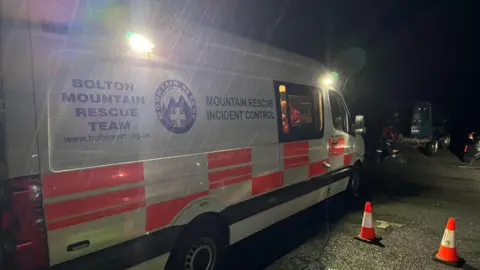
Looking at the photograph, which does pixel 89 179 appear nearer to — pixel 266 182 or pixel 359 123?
pixel 266 182

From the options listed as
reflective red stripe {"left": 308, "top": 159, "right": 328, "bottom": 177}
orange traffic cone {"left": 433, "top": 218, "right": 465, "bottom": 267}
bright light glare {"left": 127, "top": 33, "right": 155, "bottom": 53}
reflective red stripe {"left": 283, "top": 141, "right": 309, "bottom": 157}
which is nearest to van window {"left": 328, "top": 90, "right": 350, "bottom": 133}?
reflective red stripe {"left": 308, "top": 159, "right": 328, "bottom": 177}

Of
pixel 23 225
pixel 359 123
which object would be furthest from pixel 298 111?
pixel 23 225

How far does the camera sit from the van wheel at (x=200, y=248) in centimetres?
304

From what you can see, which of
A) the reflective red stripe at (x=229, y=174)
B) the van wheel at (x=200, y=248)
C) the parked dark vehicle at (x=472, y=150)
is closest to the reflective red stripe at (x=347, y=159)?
the reflective red stripe at (x=229, y=174)

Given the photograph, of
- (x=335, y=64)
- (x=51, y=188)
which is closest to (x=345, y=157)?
(x=51, y=188)

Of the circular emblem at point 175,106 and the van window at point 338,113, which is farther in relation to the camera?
the van window at point 338,113

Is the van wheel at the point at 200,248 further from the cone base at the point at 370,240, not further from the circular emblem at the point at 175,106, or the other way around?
the cone base at the point at 370,240

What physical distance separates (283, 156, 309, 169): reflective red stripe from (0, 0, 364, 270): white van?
27mm

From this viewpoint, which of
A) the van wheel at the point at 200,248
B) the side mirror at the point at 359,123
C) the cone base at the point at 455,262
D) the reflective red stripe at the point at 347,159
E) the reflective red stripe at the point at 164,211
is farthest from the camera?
the reflective red stripe at the point at 347,159

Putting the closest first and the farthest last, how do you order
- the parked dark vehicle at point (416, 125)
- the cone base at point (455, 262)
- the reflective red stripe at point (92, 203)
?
1. the reflective red stripe at point (92, 203)
2. the cone base at point (455, 262)
3. the parked dark vehicle at point (416, 125)

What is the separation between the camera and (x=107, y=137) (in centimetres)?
248

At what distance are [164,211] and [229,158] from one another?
862 mm

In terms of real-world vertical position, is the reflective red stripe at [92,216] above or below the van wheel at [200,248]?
Result: above

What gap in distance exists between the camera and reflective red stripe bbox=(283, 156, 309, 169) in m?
4.32
